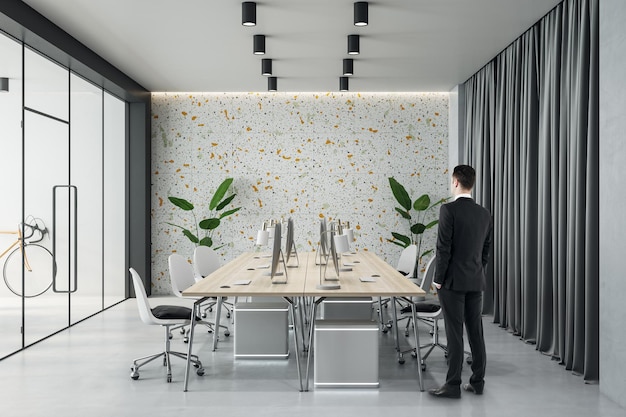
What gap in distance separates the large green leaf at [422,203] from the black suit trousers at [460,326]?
4.33 meters

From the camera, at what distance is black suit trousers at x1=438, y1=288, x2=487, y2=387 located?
157 inches

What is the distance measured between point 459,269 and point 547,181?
176 centimetres

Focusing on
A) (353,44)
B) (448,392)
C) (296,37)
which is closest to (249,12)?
(296,37)

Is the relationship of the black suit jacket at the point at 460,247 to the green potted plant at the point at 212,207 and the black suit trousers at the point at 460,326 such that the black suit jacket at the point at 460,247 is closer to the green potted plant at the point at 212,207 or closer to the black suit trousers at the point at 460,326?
the black suit trousers at the point at 460,326

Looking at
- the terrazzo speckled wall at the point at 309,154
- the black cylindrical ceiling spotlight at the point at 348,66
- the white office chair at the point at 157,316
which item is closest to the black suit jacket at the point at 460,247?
the white office chair at the point at 157,316

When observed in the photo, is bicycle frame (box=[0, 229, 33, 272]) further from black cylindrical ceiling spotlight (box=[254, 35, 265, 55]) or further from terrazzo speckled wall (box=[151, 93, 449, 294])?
terrazzo speckled wall (box=[151, 93, 449, 294])

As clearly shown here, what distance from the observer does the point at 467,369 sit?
4.85 metres

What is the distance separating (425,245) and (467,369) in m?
4.00

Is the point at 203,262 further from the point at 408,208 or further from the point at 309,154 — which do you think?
the point at 408,208

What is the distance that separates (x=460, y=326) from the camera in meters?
4.02

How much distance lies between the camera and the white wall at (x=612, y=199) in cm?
382

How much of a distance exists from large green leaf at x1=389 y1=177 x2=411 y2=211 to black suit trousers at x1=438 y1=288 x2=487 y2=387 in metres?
4.34

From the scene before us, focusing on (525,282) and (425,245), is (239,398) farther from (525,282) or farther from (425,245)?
(425,245)

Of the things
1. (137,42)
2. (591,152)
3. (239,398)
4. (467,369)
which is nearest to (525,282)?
(467,369)
